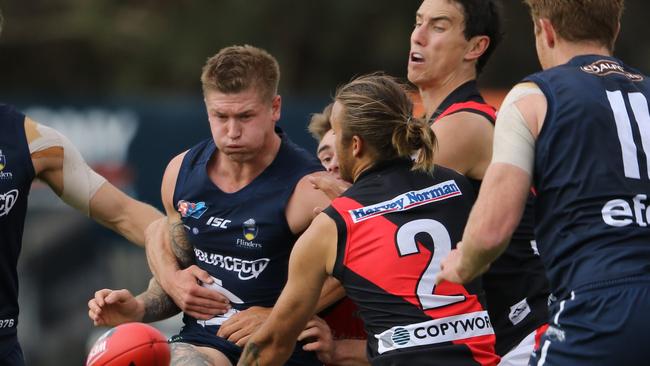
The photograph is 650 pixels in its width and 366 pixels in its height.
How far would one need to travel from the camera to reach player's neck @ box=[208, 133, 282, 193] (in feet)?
20.4

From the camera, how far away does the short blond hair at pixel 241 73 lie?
6125mm

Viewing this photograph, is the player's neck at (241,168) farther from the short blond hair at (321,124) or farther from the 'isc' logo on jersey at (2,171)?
the 'isc' logo on jersey at (2,171)

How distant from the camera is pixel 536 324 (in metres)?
6.17

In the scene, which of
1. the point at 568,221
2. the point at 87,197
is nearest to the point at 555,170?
the point at 568,221

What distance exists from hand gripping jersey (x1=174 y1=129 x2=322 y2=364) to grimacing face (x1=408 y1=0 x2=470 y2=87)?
844 millimetres

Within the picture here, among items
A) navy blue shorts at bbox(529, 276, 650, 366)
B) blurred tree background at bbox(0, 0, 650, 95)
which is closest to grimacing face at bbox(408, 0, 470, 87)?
navy blue shorts at bbox(529, 276, 650, 366)

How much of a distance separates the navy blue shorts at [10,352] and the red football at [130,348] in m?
0.71

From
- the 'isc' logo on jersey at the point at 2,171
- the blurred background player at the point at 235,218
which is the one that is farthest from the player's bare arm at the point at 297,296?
the 'isc' logo on jersey at the point at 2,171

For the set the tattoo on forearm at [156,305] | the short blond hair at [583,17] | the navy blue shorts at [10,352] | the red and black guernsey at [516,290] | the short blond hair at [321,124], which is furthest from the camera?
the short blond hair at [321,124]

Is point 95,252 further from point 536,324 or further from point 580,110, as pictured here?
point 580,110

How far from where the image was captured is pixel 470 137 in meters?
6.07

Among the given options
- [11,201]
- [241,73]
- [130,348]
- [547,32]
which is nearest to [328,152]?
[241,73]

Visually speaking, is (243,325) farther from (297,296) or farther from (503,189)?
(503,189)

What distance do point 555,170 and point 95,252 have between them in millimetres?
10919
